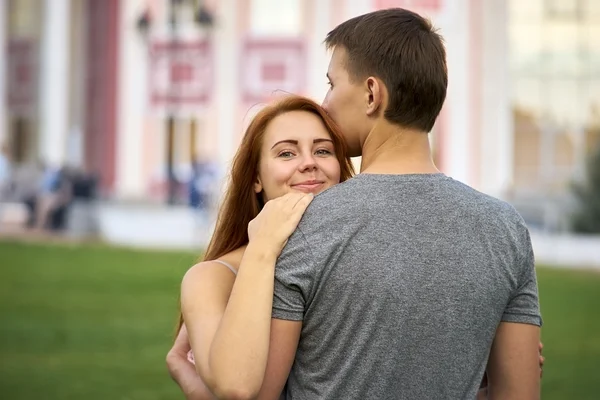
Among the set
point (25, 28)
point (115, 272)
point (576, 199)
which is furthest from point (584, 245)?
point (25, 28)

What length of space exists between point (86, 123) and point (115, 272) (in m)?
17.1

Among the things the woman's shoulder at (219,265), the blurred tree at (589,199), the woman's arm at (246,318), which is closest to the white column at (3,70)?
the blurred tree at (589,199)

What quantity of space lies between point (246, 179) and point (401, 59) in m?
0.55

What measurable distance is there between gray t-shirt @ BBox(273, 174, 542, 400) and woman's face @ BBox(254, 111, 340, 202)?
26 centimetres

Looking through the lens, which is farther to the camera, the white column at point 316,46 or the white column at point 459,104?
the white column at point 316,46

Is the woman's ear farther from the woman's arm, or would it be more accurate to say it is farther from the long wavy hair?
the woman's arm

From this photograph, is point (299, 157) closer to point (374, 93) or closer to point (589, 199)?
point (374, 93)

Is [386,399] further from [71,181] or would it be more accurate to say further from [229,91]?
[229,91]

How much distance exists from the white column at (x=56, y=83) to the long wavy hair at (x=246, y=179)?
102ft

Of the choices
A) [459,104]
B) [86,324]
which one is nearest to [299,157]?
[86,324]

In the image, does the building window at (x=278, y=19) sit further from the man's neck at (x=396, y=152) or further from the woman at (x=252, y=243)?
the man's neck at (x=396, y=152)

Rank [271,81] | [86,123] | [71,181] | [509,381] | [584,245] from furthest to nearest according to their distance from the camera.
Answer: [86,123] < [271,81] < [71,181] < [584,245] < [509,381]

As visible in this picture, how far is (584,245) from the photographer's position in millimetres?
23391

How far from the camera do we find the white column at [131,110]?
3194 centimetres
